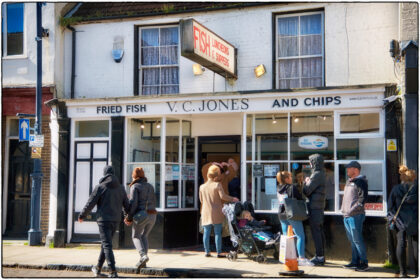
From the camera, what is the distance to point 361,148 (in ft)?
35.8

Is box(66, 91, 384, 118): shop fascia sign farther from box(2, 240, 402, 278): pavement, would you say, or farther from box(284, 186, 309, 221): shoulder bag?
box(2, 240, 402, 278): pavement

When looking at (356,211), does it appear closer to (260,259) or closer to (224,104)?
(260,259)

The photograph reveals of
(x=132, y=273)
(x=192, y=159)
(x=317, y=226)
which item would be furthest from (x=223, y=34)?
(x=132, y=273)

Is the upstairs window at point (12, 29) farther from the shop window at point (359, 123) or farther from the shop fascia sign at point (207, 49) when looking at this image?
the shop window at point (359, 123)

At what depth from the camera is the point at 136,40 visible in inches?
524

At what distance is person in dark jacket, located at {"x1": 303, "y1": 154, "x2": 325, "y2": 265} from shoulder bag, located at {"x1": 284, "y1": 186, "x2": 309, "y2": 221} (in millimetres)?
168

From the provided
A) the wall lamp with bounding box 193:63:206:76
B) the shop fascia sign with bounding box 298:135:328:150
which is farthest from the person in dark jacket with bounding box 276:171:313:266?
the wall lamp with bounding box 193:63:206:76

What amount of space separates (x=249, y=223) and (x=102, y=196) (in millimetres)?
3247

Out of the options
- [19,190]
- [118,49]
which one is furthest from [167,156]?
[19,190]

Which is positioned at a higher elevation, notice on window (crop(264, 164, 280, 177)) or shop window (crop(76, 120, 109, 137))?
shop window (crop(76, 120, 109, 137))

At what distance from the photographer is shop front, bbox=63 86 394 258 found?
10.8m

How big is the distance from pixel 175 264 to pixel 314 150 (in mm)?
3798

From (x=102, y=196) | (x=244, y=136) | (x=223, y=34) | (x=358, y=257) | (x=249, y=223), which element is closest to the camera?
(x=102, y=196)

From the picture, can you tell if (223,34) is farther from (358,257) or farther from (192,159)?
(358,257)
